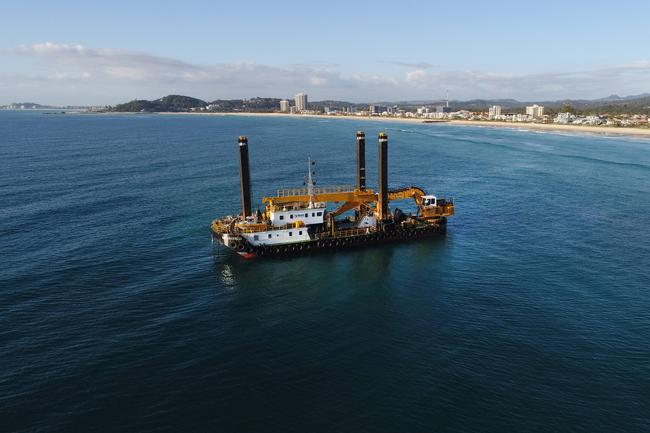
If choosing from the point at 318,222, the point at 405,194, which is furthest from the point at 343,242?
the point at 405,194

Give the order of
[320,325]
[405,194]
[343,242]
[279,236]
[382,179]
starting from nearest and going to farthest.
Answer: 1. [320,325]
2. [279,236]
3. [343,242]
4. [382,179]
5. [405,194]

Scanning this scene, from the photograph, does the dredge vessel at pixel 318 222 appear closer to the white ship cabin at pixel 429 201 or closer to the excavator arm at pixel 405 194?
the white ship cabin at pixel 429 201

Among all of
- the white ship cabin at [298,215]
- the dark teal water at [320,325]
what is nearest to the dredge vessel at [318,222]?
the white ship cabin at [298,215]

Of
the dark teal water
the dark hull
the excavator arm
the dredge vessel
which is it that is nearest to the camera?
the dark teal water

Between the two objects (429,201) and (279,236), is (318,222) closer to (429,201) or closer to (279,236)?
(279,236)

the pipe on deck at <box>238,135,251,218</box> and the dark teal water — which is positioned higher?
the pipe on deck at <box>238,135,251,218</box>

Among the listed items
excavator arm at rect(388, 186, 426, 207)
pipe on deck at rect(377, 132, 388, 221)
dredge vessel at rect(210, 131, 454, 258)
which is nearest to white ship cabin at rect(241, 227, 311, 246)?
dredge vessel at rect(210, 131, 454, 258)

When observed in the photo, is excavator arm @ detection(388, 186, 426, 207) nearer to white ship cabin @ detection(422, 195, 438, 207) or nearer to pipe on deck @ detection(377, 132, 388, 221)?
white ship cabin @ detection(422, 195, 438, 207)
